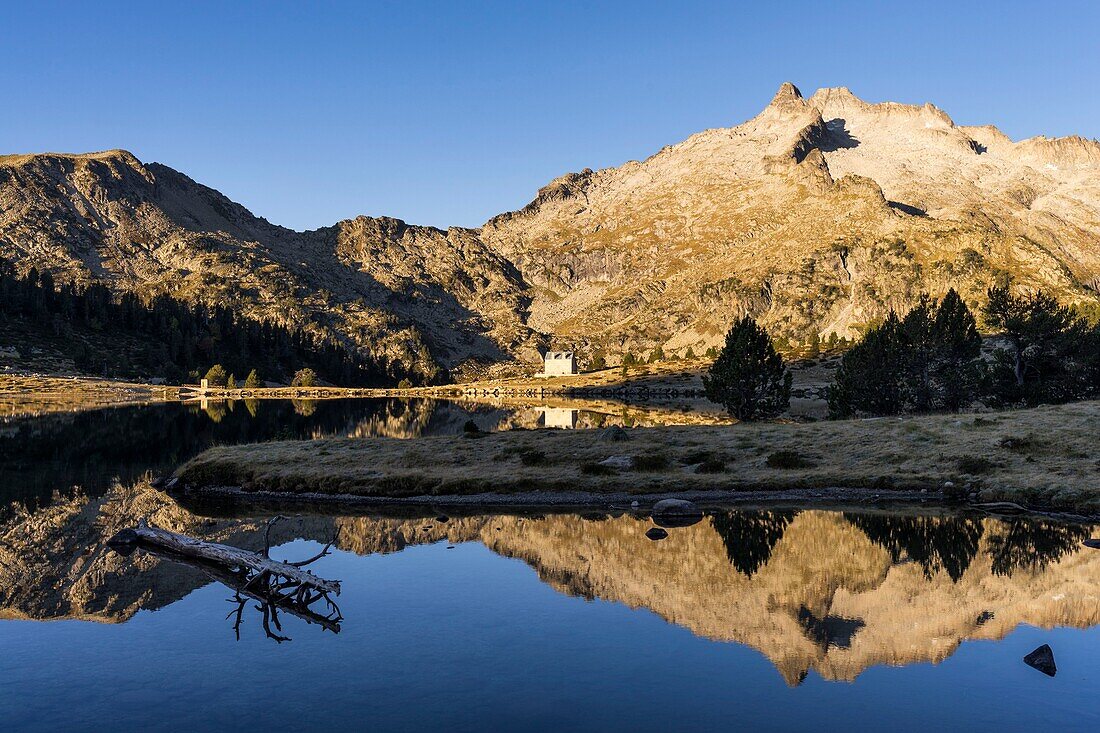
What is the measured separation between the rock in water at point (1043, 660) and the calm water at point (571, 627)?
0.36 metres

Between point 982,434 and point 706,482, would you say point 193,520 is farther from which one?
point 982,434

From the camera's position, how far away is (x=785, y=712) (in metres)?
21.1

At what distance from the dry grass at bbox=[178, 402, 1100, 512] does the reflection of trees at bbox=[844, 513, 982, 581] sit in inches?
313

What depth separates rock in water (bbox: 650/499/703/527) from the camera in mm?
48500

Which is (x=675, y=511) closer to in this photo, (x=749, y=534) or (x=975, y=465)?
(x=749, y=534)

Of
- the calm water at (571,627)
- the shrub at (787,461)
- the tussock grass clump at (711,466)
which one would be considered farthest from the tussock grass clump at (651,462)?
the calm water at (571,627)

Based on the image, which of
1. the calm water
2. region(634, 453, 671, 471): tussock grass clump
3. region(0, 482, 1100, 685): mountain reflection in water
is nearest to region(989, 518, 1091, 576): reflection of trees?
region(0, 482, 1100, 685): mountain reflection in water

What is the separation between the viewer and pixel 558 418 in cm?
13075

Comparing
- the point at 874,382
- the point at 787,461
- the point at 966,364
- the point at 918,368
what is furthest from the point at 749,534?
the point at 966,364

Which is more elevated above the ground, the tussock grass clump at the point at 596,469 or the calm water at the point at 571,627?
the tussock grass clump at the point at 596,469

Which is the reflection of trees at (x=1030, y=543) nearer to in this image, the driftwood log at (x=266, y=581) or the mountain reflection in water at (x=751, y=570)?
the mountain reflection in water at (x=751, y=570)

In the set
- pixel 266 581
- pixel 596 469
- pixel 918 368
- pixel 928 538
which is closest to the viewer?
pixel 266 581

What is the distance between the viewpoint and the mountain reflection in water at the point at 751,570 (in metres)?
28.4

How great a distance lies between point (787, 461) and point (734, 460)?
4.44m
